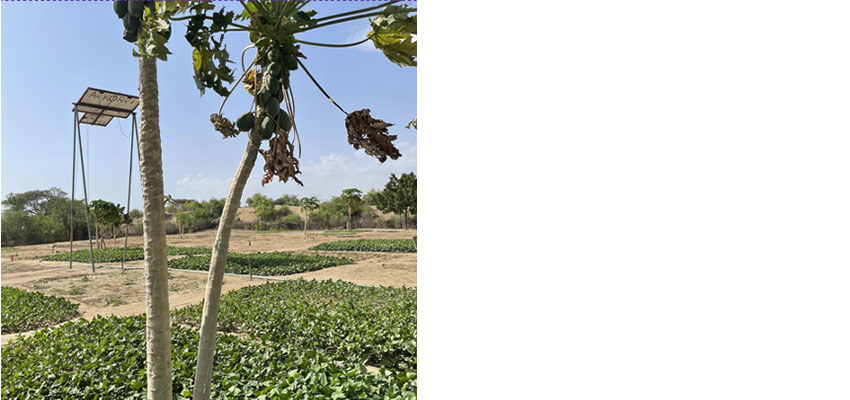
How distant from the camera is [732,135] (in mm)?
391

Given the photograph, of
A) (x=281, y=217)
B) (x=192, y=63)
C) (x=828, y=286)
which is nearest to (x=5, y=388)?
(x=192, y=63)

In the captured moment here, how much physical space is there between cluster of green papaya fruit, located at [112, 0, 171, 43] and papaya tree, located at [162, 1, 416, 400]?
0.22ft

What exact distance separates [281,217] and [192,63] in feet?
49.6

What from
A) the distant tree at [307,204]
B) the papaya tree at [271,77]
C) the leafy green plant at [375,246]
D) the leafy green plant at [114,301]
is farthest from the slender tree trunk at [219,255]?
the distant tree at [307,204]

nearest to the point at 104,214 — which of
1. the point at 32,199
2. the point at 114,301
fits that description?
the point at 32,199

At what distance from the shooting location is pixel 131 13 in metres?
0.71

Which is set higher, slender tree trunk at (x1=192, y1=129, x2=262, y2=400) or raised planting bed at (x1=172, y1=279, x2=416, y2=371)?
slender tree trunk at (x1=192, y1=129, x2=262, y2=400)

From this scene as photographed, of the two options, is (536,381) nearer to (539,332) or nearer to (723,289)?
(539,332)

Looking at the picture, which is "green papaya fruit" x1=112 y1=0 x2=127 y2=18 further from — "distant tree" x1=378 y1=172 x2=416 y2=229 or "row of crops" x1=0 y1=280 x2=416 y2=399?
"distant tree" x1=378 y1=172 x2=416 y2=229

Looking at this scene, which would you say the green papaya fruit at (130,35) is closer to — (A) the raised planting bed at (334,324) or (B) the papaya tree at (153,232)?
(B) the papaya tree at (153,232)

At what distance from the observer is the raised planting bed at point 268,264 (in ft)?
22.0

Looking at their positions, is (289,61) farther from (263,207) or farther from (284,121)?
(263,207)

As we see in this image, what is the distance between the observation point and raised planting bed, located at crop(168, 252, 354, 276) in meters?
6.70

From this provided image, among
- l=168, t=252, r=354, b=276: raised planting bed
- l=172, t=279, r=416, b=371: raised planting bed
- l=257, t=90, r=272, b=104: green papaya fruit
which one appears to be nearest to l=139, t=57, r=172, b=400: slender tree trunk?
l=257, t=90, r=272, b=104: green papaya fruit
